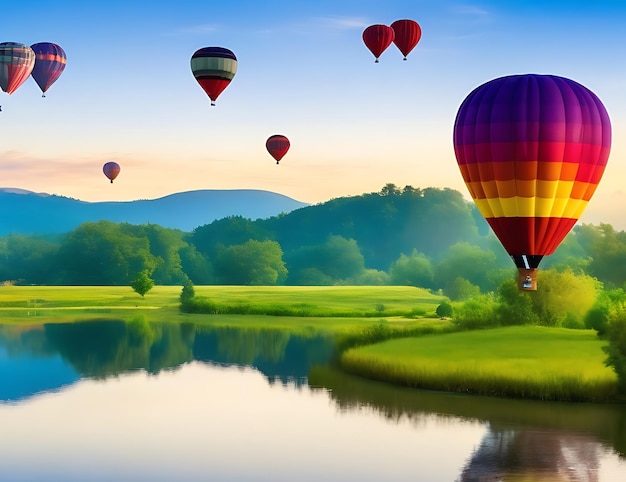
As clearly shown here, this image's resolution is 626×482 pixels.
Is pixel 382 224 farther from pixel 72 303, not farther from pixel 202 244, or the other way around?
pixel 72 303

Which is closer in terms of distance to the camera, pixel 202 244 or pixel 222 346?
pixel 222 346

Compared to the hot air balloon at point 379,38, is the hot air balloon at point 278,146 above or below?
below

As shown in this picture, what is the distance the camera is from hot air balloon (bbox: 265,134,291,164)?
89.2 m

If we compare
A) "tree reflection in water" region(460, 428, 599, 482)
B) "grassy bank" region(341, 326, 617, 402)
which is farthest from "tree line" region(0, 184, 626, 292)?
"tree reflection in water" region(460, 428, 599, 482)

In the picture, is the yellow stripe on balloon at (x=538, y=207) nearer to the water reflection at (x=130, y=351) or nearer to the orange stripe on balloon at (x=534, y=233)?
the orange stripe on balloon at (x=534, y=233)

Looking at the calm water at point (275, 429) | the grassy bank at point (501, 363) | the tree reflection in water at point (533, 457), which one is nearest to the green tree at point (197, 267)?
the calm water at point (275, 429)

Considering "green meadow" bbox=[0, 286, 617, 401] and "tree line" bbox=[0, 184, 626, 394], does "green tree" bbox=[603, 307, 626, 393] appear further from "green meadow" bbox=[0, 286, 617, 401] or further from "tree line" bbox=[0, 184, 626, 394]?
"tree line" bbox=[0, 184, 626, 394]

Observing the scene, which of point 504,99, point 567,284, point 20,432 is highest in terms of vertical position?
point 504,99

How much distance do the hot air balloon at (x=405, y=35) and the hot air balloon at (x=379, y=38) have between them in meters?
0.46

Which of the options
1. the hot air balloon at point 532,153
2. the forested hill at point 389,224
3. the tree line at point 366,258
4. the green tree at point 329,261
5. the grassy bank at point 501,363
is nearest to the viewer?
the grassy bank at point 501,363

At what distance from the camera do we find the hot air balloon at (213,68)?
2736 inches

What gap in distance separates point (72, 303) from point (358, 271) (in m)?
66.7

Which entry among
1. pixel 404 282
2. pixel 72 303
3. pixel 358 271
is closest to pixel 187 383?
pixel 72 303

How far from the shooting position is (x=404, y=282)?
13188 cm
